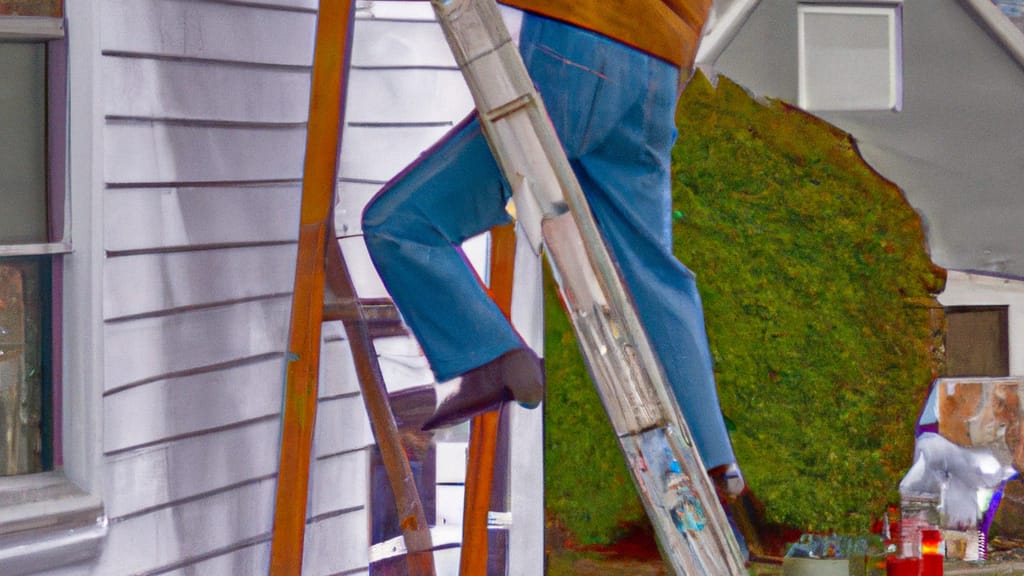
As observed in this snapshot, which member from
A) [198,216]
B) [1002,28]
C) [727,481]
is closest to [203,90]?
[198,216]

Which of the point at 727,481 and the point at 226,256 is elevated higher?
the point at 226,256

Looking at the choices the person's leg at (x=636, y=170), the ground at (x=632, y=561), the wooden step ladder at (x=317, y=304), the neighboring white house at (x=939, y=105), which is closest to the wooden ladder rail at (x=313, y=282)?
the wooden step ladder at (x=317, y=304)

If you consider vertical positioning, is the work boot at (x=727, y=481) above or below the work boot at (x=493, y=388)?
below

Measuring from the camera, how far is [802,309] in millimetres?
3256

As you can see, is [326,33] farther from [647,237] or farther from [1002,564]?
[1002,564]

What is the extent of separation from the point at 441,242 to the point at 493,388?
35cm

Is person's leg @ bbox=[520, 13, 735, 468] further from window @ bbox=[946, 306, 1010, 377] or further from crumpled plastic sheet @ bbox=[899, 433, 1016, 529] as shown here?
window @ bbox=[946, 306, 1010, 377]

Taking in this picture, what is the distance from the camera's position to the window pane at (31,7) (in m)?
2.20

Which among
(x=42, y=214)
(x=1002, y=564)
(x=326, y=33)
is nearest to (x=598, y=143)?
(x=326, y=33)

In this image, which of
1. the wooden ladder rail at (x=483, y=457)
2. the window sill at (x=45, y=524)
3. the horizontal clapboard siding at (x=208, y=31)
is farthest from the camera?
the wooden ladder rail at (x=483, y=457)

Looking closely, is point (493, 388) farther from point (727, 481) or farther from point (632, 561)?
point (632, 561)

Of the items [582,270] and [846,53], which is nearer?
[582,270]

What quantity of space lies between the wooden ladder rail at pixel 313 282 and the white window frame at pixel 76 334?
0.42m

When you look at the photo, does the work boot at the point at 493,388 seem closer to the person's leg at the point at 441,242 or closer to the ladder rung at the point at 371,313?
the person's leg at the point at 441,242
